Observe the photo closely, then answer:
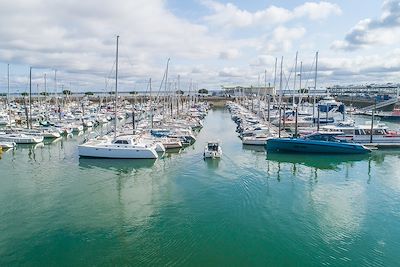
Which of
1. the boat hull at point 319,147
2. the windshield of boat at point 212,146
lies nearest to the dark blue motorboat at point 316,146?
the boat hull at point 319,147

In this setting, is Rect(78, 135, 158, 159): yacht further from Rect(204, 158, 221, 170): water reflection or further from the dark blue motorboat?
the dark blue motorboat

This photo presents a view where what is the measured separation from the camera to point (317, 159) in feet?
139

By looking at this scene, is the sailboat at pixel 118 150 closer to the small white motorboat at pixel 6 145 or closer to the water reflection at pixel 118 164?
the water reflection at pixel 118 164

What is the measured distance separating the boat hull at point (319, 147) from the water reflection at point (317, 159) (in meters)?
0.72

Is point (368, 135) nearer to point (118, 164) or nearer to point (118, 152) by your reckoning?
point (118, 152)

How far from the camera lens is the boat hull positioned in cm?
4422

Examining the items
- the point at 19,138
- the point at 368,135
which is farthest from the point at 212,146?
the point at 19,138

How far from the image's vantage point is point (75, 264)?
16906 millimetres

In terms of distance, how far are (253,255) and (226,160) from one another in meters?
22.3

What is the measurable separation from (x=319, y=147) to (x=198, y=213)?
86.4 ft

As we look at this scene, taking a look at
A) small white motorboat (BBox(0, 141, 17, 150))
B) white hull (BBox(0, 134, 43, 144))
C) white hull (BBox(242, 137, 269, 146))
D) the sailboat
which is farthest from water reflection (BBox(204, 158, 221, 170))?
white hull (BBox(0, 134, 43, 144))

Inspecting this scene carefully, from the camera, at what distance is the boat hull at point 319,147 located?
44.2 m

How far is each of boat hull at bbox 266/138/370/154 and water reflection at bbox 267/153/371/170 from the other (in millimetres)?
719

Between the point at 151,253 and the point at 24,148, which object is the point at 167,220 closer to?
the point at 151,253
